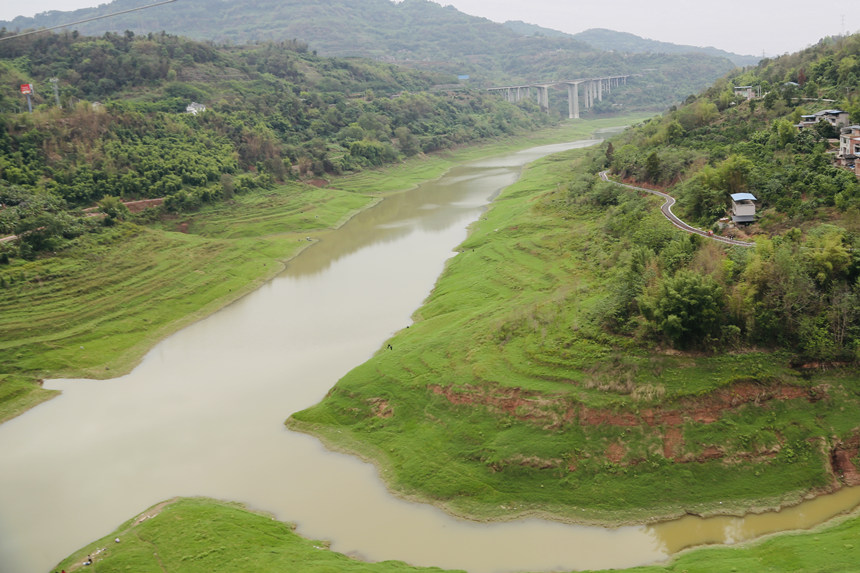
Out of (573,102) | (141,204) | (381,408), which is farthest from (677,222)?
(573,102)

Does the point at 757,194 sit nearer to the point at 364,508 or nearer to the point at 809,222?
the point at 809,222

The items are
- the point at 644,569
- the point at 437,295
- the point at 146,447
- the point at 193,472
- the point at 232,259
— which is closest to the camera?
the point at 644,569

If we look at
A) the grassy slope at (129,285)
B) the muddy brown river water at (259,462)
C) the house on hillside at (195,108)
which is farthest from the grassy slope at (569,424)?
the house on hillside at (195,108)

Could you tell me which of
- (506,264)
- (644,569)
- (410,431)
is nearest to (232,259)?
(506,264)

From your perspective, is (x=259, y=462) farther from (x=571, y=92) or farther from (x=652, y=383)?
(x=571, y=92)

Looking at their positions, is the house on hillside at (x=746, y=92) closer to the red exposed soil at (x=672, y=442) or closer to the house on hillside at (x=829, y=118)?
the house on hillside at (x=829, y=118)

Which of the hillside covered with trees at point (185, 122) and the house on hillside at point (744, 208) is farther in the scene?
the hillside covered with trees at point (185, 122)
